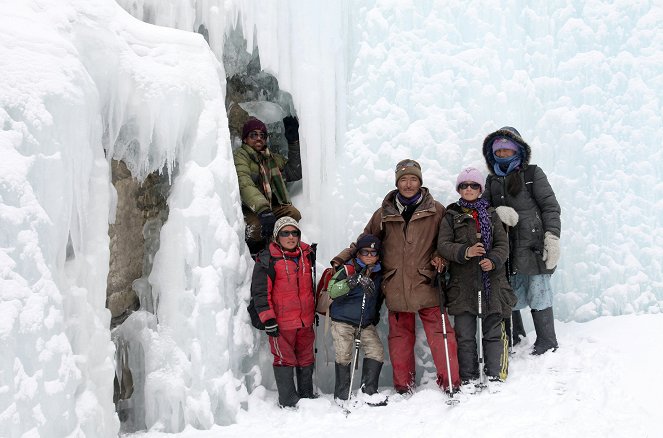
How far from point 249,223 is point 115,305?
1279 mm

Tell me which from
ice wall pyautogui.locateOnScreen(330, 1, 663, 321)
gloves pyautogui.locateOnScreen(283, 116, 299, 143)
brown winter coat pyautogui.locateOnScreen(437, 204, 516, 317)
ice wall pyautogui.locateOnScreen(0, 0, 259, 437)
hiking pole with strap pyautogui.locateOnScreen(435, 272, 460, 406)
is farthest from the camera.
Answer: gloves pyautogui.locateOnScreen(283, 116, 299, 143)

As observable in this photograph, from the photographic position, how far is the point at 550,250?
4383 millimetres

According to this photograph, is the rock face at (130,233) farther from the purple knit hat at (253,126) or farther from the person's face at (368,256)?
the person's face at (368,256)

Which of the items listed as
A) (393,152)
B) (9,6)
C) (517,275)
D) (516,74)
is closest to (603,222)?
(517,275)

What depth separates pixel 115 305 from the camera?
15.2 ft

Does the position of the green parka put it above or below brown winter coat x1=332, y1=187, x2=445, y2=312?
above

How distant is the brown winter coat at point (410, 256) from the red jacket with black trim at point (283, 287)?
35cm

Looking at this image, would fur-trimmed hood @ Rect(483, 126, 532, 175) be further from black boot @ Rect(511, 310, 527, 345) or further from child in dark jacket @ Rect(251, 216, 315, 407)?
child in dark jacket @ Rect(251, 216, 315, 407)

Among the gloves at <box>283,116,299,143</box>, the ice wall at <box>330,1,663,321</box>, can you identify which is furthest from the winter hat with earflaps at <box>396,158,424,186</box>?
the gloves at <box>283,116,299,143</box>

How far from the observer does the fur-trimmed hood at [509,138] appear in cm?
461

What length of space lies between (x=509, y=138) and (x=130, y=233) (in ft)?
10.5

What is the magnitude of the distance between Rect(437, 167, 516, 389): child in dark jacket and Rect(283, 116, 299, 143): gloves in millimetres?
1912

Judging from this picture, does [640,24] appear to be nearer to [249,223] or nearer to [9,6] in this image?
[249,223]

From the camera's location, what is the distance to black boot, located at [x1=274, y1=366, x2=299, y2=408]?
439cm
